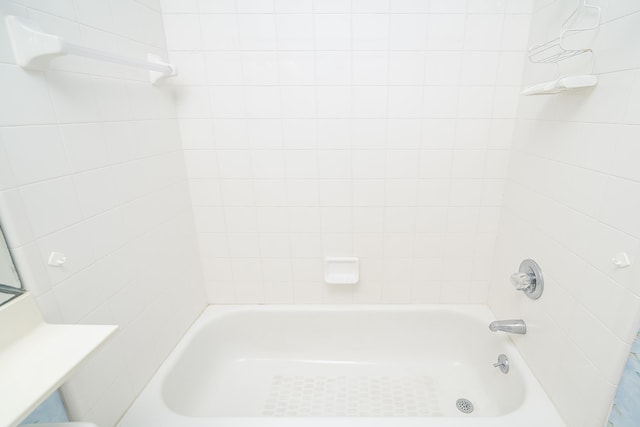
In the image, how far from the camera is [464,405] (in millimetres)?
1418

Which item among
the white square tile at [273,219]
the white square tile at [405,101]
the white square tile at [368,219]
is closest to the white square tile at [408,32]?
the white square tile at [405,101]

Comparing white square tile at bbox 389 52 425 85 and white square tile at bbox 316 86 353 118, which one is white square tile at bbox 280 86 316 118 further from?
white square tile at bbox 389 52 425 85

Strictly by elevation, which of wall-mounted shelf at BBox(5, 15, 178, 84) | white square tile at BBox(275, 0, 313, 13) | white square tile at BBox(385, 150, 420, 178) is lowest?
white square tile at BBox(385, 150, 420, 178)

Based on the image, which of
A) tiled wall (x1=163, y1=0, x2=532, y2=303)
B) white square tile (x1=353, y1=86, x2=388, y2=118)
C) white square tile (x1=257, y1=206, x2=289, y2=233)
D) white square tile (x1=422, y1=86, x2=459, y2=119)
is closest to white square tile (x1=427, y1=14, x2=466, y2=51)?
tiled wall (x1=163, y1=0, x2=532, y2=303)

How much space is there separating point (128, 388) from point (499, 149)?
5.99 feet

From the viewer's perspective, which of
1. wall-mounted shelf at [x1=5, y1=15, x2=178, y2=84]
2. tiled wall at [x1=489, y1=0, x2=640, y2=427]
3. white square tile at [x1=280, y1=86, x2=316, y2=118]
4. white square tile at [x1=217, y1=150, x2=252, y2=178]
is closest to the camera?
wall-mounted shelf at [x1=5, y1=15, x2=178, y2=84]

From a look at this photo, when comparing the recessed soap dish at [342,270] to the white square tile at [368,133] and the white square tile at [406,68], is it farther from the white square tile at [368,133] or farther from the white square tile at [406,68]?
the white square tile at [406,68]

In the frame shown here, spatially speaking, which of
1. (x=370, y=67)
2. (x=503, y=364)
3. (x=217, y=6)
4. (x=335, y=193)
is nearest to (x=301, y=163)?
(x=335, y=193)

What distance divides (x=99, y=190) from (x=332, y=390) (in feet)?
4.46

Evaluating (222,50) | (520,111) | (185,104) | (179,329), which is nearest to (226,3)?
(222,50)

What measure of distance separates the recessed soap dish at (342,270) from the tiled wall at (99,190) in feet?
2.41

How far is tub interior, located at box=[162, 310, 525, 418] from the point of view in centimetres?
141

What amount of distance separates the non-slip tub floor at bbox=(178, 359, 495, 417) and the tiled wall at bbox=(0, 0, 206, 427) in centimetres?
39

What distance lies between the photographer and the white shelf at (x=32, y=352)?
561 millimetres
